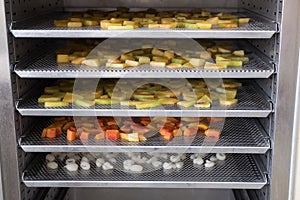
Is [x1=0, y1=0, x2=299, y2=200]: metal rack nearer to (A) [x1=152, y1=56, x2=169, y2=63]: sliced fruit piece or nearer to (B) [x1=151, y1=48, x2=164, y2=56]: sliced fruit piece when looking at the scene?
(A) [x1=152, y1=56, x2=169, y2=63]: sliced fruit piece

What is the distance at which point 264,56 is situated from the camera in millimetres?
1699

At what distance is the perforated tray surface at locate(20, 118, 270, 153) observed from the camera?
5.09 ft

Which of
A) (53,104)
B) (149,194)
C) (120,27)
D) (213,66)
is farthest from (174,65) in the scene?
(149,194)

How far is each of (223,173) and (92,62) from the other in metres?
0.66

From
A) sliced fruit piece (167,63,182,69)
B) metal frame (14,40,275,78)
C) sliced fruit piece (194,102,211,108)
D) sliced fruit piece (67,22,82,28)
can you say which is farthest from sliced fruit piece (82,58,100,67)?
sliced fruit piece (194,102,211,108)

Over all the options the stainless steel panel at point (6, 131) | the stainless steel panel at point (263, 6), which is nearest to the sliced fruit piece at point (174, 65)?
the stainless steel panel at point (263, 6)

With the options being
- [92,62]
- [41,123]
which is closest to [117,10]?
[92,62]

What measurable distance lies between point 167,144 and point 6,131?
58 centimetres

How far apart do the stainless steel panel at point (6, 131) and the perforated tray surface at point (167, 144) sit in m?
0.05

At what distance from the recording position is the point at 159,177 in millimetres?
1621

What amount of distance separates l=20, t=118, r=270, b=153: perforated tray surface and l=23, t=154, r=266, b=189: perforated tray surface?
12 cm

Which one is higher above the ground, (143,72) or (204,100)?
(143,72)

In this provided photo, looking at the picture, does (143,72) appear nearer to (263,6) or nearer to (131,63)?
(131,63)

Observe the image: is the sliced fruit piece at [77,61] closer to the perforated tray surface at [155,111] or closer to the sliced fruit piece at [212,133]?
the perforated tray surface at [155,111]
